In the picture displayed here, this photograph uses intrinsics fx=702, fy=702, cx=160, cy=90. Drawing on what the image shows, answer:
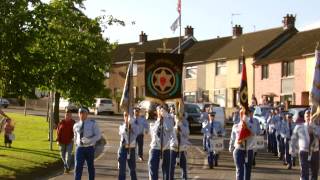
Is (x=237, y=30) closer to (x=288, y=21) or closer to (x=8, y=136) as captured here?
(x=288, y=21)

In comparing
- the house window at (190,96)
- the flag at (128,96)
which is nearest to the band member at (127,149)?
the flag at (128,96)

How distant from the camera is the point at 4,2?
1720 centimetres

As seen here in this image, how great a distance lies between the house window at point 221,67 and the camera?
64.4m

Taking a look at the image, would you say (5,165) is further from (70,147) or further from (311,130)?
(311,130)

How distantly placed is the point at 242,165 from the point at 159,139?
2.03 m

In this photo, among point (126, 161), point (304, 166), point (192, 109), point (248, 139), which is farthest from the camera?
point (192, 109)

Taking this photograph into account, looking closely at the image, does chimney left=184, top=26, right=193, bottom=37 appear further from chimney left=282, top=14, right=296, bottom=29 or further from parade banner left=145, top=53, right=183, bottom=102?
parade banner left=145, top=53, right=183, bottom=102

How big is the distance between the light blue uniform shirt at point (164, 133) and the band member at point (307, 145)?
9.54 ft

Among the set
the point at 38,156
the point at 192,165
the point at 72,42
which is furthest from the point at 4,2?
the point at 72,42

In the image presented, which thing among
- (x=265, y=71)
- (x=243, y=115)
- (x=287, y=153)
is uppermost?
(x=265, y=71)

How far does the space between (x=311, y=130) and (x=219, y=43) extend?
179 ft

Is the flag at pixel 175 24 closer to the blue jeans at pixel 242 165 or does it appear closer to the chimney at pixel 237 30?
the chimney at pixel 237 30

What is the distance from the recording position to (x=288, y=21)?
6200cm

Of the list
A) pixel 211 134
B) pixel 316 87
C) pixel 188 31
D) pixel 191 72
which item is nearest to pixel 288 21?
pixel 191 72
